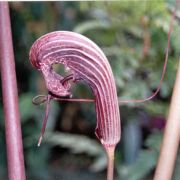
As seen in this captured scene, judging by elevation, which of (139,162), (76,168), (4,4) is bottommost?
(76,168)

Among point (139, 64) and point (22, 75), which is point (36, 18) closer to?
point (22, 75)

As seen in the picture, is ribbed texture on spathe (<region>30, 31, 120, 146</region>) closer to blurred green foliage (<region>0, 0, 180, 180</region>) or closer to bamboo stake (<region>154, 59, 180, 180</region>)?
bamboo stake (<region>154, 59, 180, 180</region>)

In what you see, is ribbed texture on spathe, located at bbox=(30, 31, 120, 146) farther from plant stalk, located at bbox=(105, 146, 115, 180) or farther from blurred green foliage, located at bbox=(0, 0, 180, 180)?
blurred green foliage, located at bbox=(0, 0, 180, 180)

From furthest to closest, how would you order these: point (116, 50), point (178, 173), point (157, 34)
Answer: point (116, 50), point (157, 34), point (178, 173)

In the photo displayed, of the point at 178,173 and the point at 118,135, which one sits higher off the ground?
the point at 118,135

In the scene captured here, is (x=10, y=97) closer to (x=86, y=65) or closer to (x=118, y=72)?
(x=86, y=65)

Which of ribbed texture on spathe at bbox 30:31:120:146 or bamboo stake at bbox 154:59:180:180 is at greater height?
ribbed texture on spathe at bbox 30:31:120:146

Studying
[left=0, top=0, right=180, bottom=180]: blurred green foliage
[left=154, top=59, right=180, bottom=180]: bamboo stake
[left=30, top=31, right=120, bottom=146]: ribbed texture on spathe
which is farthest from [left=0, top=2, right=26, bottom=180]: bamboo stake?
[left=0, top=0, right=180, bottom=180]: blurred green foliage

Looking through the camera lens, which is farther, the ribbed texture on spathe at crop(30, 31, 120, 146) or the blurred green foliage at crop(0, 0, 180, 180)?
the blurred green foliage at crop(0, 0, 180, 180)

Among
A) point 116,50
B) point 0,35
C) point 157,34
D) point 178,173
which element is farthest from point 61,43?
point 116,50
